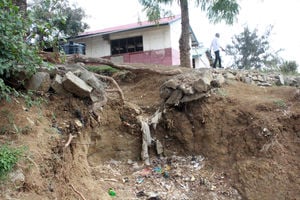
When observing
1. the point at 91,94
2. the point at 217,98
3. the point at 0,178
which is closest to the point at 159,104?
the point at 217,98

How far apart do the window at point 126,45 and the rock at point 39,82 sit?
1209cm

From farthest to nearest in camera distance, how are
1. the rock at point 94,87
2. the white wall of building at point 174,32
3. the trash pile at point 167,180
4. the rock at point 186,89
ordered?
the white wall of building at point 174,32
the rock at point 186,89
the trash pile at point 167,180
the rock at point 94,87

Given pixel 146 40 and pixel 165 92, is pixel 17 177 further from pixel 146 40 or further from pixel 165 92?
pixel 146 40

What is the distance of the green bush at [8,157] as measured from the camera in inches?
112

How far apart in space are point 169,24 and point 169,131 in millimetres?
10304

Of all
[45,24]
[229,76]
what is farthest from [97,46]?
[45,24]

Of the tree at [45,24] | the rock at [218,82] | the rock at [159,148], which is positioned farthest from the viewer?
the rock at [218,82]

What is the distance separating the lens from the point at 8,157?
2.93 meters

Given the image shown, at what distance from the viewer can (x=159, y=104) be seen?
6277 mm

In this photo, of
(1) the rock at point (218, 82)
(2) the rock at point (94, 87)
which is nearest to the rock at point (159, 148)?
(2) the rock at point (94, 87)

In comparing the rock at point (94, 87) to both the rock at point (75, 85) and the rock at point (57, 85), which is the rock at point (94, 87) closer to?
the rock at point (75, 85)

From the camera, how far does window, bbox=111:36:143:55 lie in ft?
53.1

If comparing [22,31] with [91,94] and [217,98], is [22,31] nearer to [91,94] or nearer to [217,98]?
[91,94]

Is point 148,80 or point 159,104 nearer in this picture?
point 159,104
